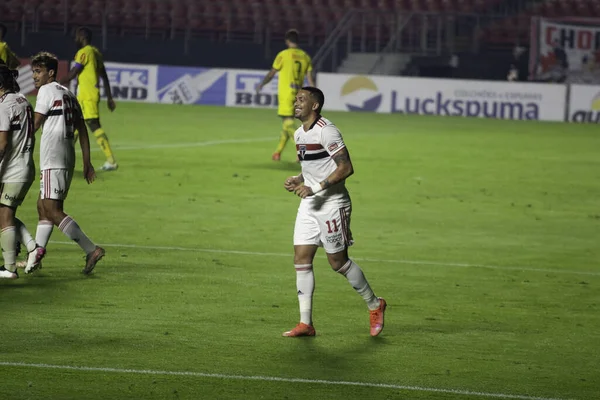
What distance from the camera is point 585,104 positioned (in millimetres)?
38688

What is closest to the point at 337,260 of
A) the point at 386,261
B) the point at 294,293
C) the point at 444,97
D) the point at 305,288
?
the point at 305,288

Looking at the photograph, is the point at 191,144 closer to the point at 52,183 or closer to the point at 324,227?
the point at 52,183

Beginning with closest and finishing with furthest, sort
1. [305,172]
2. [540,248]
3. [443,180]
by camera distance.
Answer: [305,172], [540,248], [443,180]

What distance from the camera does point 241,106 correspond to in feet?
132

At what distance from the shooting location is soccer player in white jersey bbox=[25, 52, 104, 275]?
11.2 m

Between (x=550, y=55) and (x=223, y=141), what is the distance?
723 inches

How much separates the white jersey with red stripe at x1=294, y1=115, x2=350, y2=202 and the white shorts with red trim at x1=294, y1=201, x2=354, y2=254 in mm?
90

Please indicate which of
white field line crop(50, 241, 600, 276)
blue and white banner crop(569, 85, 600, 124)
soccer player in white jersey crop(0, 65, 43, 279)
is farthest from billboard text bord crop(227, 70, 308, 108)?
soccer player in white jersey crop(0, 65, 43, 279)

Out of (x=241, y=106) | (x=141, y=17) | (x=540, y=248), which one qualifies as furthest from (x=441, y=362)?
(x=141, y=17)

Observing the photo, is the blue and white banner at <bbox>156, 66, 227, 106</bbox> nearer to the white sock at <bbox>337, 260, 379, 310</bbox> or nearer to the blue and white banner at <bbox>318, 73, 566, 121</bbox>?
the blue and white banner at <bbox>318, 73, 566, 121</bbox>

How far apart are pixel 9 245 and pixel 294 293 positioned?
98.4 inches

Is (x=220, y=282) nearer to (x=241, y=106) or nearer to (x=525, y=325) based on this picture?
(x=525, y=325)

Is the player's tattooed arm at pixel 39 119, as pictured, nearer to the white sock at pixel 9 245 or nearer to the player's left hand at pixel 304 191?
the white sock at pixel 9 245

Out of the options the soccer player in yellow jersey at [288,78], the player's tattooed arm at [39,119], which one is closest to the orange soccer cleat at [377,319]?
the player's tattooed arm at [39,119]
